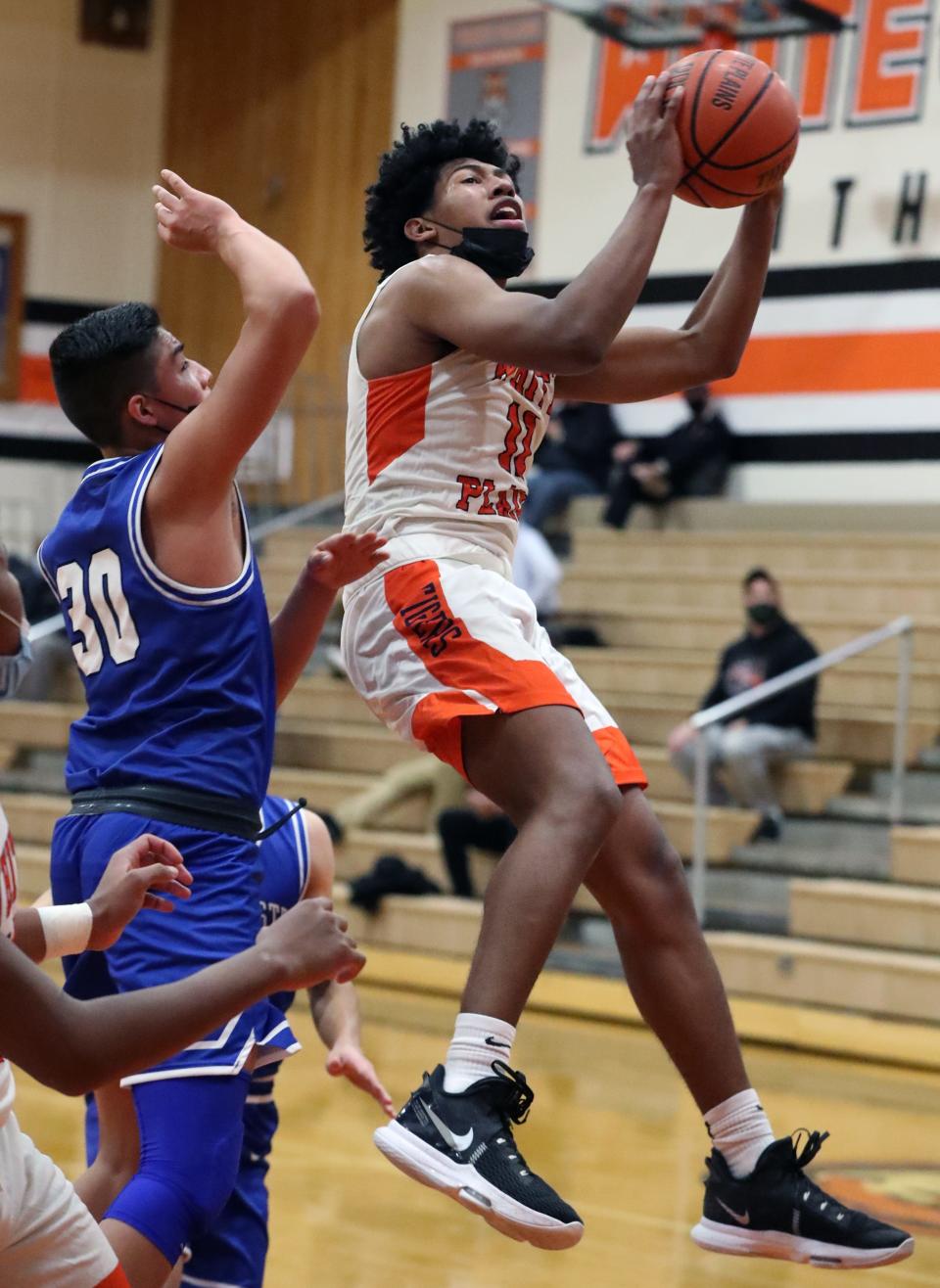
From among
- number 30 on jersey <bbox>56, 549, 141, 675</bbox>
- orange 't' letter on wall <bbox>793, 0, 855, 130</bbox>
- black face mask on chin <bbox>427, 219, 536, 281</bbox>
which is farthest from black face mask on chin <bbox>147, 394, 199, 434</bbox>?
orange 't' letter on wall <bbox>793, 0, 855, 130</bbox>

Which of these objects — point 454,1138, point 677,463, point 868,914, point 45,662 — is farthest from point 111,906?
point 45,662

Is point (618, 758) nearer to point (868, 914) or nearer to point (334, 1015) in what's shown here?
point (334, 1015)

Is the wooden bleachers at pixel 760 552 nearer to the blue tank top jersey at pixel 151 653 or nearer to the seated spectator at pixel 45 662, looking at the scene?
the seated spectator at pixel 45 662

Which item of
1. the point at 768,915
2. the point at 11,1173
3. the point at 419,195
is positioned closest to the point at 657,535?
the point at 768,915

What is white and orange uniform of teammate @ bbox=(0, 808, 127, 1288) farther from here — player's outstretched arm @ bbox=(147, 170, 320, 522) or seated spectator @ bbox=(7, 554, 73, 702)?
seated spectator @ bbox=(7, 554, 73, 702)

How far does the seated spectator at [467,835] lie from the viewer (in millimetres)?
8938

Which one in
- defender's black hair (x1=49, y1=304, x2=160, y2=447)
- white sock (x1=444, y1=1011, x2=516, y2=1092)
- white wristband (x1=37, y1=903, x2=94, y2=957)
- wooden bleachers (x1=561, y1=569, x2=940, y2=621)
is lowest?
wooden bleachers (x1=561, y1=569, x2=940, y2=621)

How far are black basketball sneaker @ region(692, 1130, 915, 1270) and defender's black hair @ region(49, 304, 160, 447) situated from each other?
165 centimetres

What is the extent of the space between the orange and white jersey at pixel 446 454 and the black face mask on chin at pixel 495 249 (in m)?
0.13

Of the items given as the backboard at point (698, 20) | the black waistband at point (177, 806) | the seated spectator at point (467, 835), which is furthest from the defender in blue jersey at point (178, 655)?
the backboard at point (698, 20)

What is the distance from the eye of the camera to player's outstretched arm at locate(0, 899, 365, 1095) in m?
2.06

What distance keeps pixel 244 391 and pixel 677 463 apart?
947 cm

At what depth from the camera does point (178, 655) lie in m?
3.01

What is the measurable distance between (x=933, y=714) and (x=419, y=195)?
20.0ft
